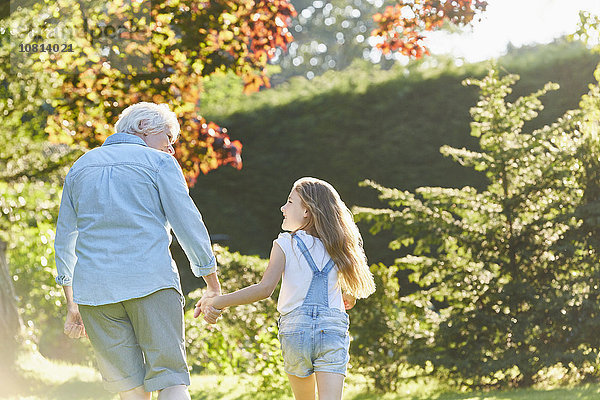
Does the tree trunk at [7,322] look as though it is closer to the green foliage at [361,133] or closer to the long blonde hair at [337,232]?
Answer: the long blonde hair at [337,232]

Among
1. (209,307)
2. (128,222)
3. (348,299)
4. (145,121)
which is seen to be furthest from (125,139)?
(348,299)

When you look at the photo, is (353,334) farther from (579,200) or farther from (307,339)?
(307,339)

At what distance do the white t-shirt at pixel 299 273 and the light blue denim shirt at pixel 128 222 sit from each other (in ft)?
1.35

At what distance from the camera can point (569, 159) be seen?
5926mm

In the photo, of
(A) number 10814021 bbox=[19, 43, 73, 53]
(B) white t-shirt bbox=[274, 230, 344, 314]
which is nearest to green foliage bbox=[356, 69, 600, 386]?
(A) number 10814021 bbox=[19, 43, 73, 53]

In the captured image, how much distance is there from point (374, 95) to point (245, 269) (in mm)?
6270

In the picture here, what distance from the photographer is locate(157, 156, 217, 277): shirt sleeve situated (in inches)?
109

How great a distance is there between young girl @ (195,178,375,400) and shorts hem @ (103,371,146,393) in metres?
0.40

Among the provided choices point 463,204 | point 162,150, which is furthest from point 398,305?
point 162,150

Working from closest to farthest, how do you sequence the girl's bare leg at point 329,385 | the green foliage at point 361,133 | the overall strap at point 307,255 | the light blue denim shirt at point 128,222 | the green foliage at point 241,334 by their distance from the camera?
the light blue denim shirt at point 128,222
the girl's bare leg at point 329,385
the overall strap at point 307,255
the green foliage at point 241,334
the green foliage at point 361,133

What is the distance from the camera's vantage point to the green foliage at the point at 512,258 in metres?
5.84

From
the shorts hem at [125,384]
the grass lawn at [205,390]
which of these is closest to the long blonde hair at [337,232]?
the shorts hem at [125,384]

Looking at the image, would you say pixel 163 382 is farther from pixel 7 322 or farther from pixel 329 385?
pixel 7 322

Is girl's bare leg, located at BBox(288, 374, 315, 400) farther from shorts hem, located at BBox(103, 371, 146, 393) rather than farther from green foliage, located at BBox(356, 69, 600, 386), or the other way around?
green foliage, located at BBox(356, 69, 600, 386)
